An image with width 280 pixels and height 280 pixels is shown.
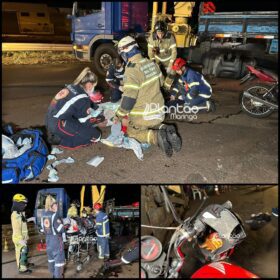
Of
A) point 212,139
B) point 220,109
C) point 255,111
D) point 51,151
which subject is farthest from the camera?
point 220,109

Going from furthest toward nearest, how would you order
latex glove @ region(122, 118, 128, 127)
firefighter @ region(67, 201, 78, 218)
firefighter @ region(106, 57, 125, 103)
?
firefighter @ region(106, 57, 125, 103) < firefighter @ region(67, 201, 78, 218) < latex glove @ region(122, 118, 128, 127)

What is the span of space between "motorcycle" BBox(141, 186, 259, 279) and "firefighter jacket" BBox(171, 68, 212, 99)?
2.50 metres

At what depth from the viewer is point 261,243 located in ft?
12.3

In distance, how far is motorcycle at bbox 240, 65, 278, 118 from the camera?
490cm

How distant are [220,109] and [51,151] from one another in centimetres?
331

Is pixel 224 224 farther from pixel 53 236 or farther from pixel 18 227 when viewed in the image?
pixel 18 227

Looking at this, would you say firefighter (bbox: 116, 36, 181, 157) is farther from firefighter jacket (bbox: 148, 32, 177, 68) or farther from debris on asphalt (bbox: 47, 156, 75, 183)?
firefighter jacket (bbox: 148, 32, 177, 68)

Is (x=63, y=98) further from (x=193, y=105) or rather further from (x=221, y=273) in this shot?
(x=221, y=273)

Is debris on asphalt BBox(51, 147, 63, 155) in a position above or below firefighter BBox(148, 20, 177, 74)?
below

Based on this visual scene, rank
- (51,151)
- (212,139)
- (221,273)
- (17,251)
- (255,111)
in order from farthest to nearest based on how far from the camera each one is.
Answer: (255,111) → (212,139) → (51,151) → (17,251) → (221,273)

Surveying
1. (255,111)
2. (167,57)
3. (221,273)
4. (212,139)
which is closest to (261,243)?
(221,273)

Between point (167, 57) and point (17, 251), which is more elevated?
point (167, 57)

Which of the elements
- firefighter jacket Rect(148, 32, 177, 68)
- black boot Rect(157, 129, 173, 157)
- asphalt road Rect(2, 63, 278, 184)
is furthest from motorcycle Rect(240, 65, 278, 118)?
black boot Rect(157, 129, 173, 157)

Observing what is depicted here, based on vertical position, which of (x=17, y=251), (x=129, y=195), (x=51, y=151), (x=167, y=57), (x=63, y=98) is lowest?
(x=17, y=251)
